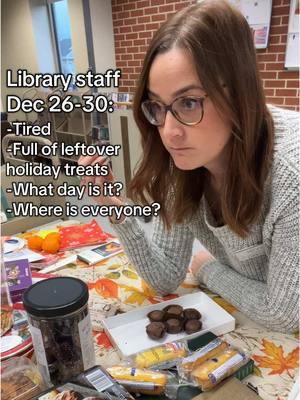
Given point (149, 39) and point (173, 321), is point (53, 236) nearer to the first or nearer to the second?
point (173, 321)

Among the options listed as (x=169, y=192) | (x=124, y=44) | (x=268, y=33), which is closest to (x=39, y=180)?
(x=169, y=192)

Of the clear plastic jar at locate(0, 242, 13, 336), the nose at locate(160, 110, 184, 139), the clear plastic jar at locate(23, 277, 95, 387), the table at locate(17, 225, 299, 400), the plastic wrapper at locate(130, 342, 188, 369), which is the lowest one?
the table at locate(17, 225, 299, 400)

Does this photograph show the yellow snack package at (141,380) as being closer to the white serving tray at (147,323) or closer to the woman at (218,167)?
the white serving tray at (147,323)

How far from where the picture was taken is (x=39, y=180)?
186 cm

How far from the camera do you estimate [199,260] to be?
1.04 meters

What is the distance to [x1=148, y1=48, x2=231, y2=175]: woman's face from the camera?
2.34 feet

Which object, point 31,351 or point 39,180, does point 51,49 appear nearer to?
point 39,180

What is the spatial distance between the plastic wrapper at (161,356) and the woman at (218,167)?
0.21m

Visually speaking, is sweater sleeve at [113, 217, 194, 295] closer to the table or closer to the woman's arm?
the table

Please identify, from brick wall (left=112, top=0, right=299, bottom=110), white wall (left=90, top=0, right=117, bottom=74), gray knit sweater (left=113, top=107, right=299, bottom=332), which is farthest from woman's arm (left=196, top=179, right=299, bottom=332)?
white wall (left=90, top=0, right=117, bottom=74)

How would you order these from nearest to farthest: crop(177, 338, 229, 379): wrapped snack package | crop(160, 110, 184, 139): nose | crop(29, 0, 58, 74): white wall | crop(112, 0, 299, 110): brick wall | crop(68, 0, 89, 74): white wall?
crop(177, 338, 229, 379): wrapped snack package → crop(160, 110, 184, 139): nose → crop(112, 0, 299, 110): brick wall → crop(68, 0, 89, 74): white wall → crop(29, 0, 58, 74): white wall

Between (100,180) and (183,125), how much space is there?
1.07ft

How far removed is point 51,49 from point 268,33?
12.4ft

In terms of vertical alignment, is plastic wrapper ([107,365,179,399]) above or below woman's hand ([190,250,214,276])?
above
